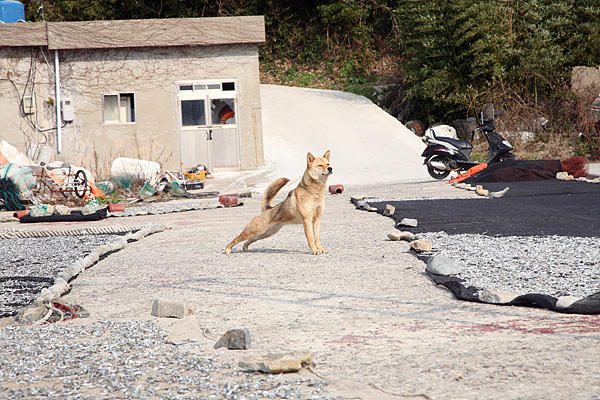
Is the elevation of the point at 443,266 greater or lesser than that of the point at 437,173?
lesser

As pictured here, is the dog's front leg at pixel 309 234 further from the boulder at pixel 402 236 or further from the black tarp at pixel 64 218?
the black tarp at pixel 64 218

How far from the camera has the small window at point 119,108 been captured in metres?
15.3

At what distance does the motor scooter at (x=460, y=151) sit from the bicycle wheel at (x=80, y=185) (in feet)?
21.5

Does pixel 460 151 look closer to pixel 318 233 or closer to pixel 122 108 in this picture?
pixel 318 233

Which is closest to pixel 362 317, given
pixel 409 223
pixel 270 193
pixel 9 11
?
pixel 270 193

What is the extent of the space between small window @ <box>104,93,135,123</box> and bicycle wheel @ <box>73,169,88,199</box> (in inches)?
165

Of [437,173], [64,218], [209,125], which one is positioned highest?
[209,125]

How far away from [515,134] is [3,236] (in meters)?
13.3

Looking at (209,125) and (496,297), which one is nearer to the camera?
(496,297)

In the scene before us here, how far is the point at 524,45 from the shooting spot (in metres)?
18.0

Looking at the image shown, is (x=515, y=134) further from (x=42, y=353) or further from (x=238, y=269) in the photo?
(x=42, y=353)

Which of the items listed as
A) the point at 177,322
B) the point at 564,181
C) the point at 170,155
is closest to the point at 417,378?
the point at 177,322

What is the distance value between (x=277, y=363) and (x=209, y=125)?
13236mm

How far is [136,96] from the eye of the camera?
15203mm
